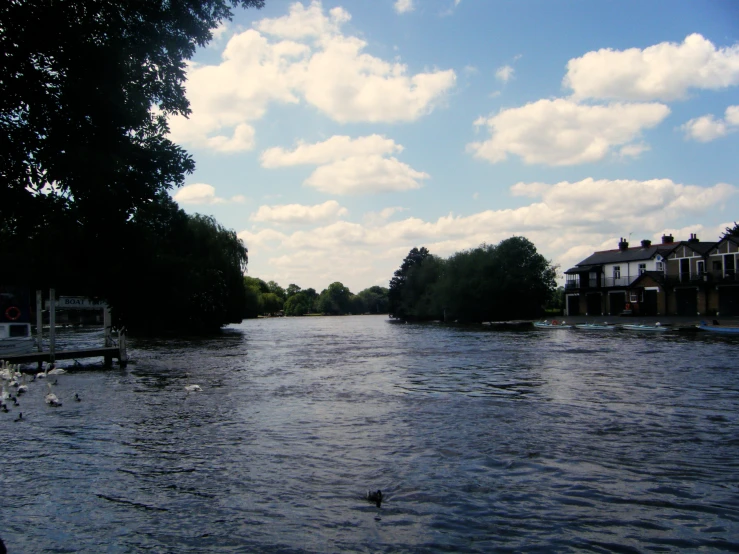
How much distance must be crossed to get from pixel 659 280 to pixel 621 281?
34.7 ft

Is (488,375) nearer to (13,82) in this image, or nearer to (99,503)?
(99,503)

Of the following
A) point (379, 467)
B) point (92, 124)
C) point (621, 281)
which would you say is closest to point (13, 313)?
point (379, 467)

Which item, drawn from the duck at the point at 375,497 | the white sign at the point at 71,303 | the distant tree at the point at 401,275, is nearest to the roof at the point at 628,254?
the distant tree at the point at 401,275

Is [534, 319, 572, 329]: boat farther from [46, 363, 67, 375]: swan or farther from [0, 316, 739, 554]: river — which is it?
[46, 363, 67, 375]: swan

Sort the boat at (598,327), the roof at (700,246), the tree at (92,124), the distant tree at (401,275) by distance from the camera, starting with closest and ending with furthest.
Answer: the tree at (92,124) → the boat at (598,327) → the roof at (700,246) → the distant tree at (401,275)

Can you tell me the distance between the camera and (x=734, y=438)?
43.0ft

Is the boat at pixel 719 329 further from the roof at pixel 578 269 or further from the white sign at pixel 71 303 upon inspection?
the white sign at pixel 71 303

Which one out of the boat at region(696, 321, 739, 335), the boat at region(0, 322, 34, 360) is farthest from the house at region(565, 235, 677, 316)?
the boat at region(0, 322, 34, 360)

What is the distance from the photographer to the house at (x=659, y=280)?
68.5 metres

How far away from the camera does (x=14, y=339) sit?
1300 inches

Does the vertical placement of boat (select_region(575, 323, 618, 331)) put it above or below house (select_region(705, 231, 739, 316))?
below

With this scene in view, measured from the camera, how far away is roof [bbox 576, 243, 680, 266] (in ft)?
268

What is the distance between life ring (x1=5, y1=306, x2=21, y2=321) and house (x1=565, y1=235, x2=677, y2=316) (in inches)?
2675

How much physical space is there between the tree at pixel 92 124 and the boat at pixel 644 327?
54.8m
